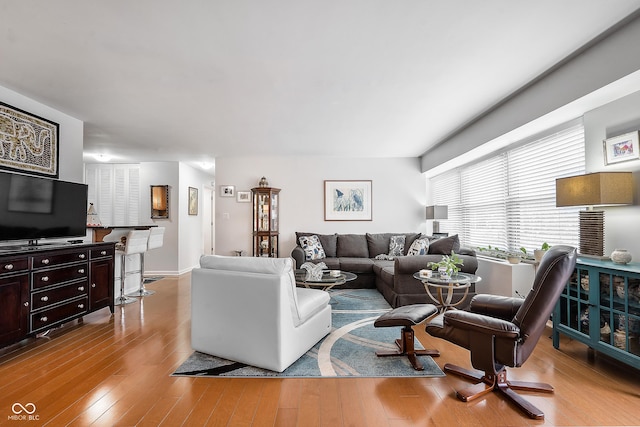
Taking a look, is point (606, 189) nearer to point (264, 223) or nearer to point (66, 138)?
point (264, 223)

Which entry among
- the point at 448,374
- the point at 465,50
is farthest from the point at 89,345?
the point at 465,50

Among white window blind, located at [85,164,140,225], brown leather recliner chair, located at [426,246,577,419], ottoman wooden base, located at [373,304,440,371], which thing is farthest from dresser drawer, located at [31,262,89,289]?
white window blind, located at [85,164,140,225]

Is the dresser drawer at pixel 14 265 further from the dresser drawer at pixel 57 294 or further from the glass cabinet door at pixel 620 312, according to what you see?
the glass cabinet door at pixel 620 312

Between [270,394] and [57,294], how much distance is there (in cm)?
249

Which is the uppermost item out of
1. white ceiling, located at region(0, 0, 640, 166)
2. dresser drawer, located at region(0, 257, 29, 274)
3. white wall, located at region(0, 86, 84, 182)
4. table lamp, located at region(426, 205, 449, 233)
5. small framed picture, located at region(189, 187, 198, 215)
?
white ceiling, located at region(0, 0, 640, 166)

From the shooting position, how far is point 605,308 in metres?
2.35

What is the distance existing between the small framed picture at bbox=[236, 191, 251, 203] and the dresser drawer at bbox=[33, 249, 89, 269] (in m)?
3.38

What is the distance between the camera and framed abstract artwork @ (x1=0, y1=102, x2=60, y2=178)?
10.6 ft

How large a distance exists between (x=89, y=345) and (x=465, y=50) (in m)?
4.13

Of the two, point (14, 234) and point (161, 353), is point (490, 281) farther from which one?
point (14, 234)

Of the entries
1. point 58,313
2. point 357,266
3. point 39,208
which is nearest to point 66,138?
point 39,208

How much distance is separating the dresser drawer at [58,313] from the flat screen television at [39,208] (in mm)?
743

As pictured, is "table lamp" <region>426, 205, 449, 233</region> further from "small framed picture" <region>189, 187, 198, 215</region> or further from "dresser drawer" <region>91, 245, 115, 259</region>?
"small framed picture" <region>189, 187, 198, 215</region>

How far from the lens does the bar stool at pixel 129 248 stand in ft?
15.0
